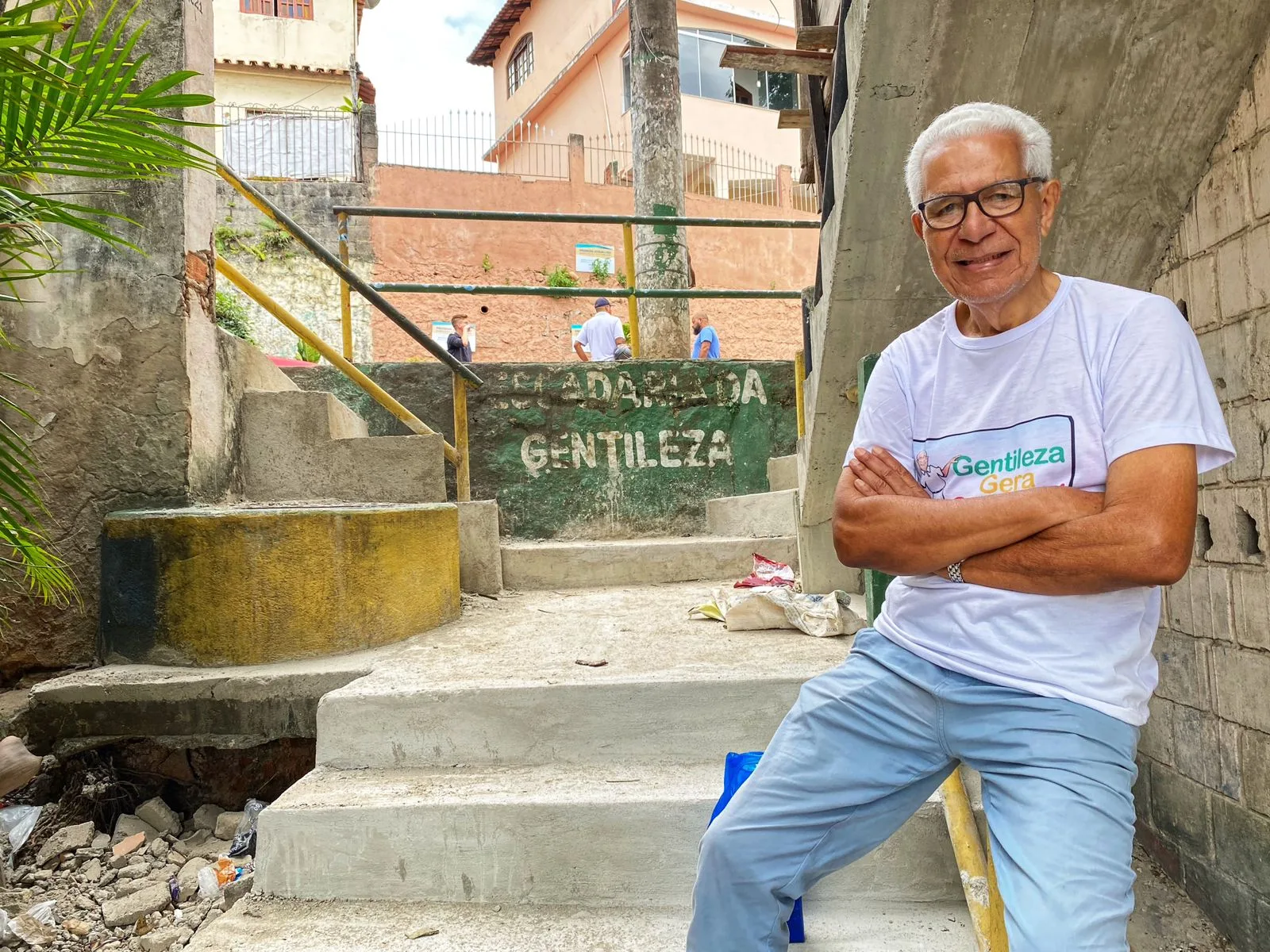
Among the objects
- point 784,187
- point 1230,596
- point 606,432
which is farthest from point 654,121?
point 784,187

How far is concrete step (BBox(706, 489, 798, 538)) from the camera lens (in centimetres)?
455

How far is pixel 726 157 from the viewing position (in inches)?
734

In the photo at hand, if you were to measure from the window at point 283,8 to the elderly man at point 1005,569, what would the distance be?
21.3m

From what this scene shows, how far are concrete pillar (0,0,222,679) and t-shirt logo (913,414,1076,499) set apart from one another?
9.42ft

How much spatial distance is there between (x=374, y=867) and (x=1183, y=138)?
271cm

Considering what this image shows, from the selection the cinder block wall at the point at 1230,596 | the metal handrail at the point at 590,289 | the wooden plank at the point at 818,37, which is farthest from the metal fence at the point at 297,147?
the cinder block wall at the point at 1230,596

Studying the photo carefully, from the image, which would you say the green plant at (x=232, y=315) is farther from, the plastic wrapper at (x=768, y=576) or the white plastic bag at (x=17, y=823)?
the white plastic bag at (x=17, y=823)

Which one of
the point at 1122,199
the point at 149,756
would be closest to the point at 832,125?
the point at 1122,199

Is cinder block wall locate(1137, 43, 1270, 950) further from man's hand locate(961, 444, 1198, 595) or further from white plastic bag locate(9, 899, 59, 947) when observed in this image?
white plastic bag locate(9, 899, 59, 947)

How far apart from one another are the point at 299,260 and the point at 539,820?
12236mm

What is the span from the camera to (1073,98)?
2250 millimetres

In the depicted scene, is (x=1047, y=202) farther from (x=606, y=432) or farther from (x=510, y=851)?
(x=606, y=432)

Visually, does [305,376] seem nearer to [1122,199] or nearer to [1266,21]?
[1122,199]

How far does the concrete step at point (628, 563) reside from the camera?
14.9ft
